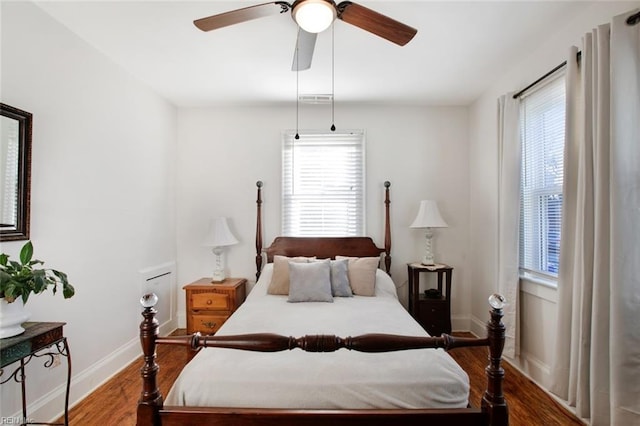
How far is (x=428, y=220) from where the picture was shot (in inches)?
136

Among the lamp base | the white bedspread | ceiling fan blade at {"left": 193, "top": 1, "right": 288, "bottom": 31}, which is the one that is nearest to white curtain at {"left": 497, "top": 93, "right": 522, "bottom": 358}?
the white bedspread

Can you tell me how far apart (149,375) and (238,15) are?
1.80m

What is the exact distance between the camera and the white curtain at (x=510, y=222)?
270cm

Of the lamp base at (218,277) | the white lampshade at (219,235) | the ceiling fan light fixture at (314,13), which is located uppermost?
the ceiling fan light fixture at (314,13)

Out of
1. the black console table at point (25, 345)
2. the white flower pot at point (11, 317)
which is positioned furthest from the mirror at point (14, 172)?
the black console table at point (25, 345)

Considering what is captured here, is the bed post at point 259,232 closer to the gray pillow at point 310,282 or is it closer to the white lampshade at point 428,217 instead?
the gray pillow at point 310,282

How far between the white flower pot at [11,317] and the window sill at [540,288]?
11.0 ft

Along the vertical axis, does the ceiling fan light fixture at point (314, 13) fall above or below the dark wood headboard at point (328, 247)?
above

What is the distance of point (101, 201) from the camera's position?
2.62 meters

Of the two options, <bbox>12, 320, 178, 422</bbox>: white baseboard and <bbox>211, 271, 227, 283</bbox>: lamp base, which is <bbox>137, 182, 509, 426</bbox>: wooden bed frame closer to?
<bbox>12, 320, 178, 422</bbox>: white baseboard

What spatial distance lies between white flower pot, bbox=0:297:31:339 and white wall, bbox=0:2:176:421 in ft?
1.36

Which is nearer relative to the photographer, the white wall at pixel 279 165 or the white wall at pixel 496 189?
the white wall at pixel 496 189

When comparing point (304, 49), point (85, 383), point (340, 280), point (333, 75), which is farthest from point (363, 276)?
point (85, 383)

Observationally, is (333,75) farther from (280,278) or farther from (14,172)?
(14,172)
